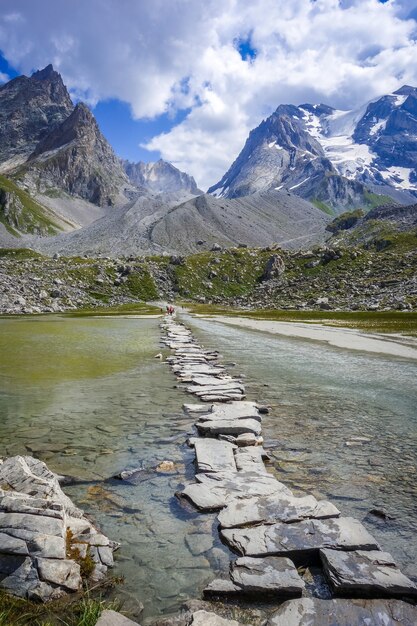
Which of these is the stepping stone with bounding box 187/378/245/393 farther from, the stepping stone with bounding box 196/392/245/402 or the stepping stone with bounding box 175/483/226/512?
the stepping stone with bounding box 175/483/226/512

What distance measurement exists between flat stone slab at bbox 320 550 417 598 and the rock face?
9.89 ft

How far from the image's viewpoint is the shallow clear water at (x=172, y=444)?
5938 millimetres

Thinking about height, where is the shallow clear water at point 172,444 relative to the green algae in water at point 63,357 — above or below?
above

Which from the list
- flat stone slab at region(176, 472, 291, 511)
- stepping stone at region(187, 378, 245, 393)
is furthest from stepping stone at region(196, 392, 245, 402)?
flat stone slab at region(176, 472, 291, 511)

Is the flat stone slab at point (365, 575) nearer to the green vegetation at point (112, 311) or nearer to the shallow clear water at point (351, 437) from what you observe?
the shallow clear water at point (351, 437)

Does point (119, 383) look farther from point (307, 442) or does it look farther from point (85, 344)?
point (85, 344)

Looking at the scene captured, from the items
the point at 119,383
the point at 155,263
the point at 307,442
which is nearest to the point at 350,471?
the point at 307,442

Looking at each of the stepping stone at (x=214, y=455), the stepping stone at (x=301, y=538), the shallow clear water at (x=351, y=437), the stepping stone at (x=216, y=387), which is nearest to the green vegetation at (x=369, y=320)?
the shallow clear water at (x=351, y=437)

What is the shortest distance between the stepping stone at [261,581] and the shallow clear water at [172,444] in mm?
319

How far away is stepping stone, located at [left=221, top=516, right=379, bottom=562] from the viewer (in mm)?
5738

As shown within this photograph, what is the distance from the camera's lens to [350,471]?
876 centimetres

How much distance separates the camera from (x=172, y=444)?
33.7 ft

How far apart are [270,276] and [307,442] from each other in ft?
559

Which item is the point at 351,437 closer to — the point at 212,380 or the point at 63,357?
the point at 212,380
